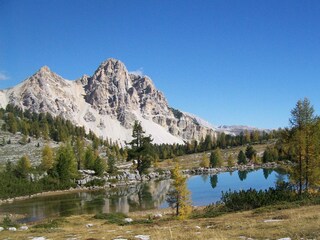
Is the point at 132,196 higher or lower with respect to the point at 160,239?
lower

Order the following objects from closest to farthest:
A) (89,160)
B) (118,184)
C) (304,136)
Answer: (304,136) < (118,184) < (89,160)

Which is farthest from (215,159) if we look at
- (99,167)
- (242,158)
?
(99,167)

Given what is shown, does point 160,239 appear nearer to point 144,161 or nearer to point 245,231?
point 245,231

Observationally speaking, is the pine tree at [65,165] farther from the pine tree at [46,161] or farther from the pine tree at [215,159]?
the pine tree at [215,159]

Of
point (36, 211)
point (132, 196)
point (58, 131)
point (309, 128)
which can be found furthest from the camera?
point (58, 131)

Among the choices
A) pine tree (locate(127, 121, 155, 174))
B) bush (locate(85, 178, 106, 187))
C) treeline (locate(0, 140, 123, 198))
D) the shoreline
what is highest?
pine tree (locate(127, 121, 155, 174))

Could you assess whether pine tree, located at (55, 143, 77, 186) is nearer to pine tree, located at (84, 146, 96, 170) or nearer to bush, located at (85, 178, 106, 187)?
bush, located at (85, 178, 106, 187)

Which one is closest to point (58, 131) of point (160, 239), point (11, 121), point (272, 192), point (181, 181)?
point (11, 121)

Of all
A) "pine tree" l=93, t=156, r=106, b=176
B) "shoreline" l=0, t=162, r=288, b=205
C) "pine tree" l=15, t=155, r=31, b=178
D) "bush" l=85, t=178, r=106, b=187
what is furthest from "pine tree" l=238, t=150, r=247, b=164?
"pine tree" l=15, t=155, r=31, b=178

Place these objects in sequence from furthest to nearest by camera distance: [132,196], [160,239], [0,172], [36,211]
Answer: [0,172]
[132,196]
[36,211]
[160,239]

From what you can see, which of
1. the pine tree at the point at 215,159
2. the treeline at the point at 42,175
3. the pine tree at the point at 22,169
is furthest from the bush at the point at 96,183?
the pine tree at the point at 215,159

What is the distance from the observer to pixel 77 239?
17.2m

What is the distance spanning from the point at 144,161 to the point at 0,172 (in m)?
39.0

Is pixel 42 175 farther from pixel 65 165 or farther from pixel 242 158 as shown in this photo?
pixel 242 158
